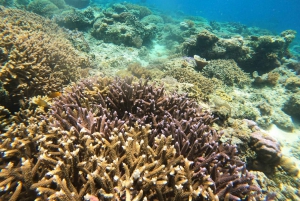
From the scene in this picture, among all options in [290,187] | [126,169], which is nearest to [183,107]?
[126,169]

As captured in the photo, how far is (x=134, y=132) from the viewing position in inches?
108

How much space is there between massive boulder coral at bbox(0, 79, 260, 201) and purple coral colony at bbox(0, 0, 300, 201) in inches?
0.5

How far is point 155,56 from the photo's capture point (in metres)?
12.4

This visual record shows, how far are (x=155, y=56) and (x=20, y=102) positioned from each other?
9598 millimetres

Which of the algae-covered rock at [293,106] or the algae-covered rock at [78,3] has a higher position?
the algae-covered rock at [78,3]

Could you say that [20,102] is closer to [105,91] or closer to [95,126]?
[105,91]

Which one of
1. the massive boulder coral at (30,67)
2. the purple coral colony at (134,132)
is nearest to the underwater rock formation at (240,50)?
the purple coral colony at (134,132)

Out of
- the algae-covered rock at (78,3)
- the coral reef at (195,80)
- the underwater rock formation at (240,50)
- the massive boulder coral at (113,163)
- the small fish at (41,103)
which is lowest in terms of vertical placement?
the small fish at (41,103)

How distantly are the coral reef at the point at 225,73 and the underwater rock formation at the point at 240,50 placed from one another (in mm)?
1489

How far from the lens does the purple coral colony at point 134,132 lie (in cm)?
213

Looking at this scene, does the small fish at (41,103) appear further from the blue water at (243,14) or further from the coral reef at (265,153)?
the blue water at (243,14)

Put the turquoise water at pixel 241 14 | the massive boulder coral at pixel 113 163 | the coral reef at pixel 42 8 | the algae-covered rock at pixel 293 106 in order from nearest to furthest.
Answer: the massive boulder coral at pixel 113 163
the algae-covered rock at pixel 293 106
the coral reef at pixel 42 8
the turquoise water at pixel 241 14

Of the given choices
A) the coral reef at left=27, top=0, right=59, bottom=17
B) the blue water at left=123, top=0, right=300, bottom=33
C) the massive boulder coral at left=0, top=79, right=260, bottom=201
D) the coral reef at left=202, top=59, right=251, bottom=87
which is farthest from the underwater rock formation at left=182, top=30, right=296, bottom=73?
the blue water at left=123, top=0, right=300, bottom=33

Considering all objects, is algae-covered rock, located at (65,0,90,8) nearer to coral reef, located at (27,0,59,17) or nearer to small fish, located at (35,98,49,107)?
coral reef, located at (27,0,59,17)
